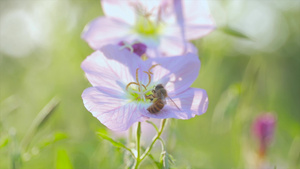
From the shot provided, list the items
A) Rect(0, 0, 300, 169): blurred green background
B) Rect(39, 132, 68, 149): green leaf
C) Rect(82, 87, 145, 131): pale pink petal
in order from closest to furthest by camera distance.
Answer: Rect(82, 87, 145, 131): pale pink petal, Rect(39, 132, 68, 149): green leaf, Rect(0, 0, 300, 169): blurred green background

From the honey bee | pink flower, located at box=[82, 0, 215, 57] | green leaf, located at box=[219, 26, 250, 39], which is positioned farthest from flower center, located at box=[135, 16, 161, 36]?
the honey bee

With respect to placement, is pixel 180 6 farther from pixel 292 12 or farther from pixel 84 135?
pixel 292 12

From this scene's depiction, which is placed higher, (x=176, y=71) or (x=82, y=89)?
(x=176, y=71)

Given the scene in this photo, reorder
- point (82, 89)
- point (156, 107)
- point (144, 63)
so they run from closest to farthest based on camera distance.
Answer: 1. point (156, 107)
2. point (144, 63)
3. point (82, 89)

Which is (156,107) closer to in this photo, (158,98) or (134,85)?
(158,98)

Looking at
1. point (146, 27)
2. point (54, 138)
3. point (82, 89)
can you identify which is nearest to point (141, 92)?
point (54, 138)

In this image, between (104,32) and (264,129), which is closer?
(104,32)

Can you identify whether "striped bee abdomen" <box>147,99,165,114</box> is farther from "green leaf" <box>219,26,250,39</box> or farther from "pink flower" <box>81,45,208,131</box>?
"green leaf" <box>219,26,250,39</box>
